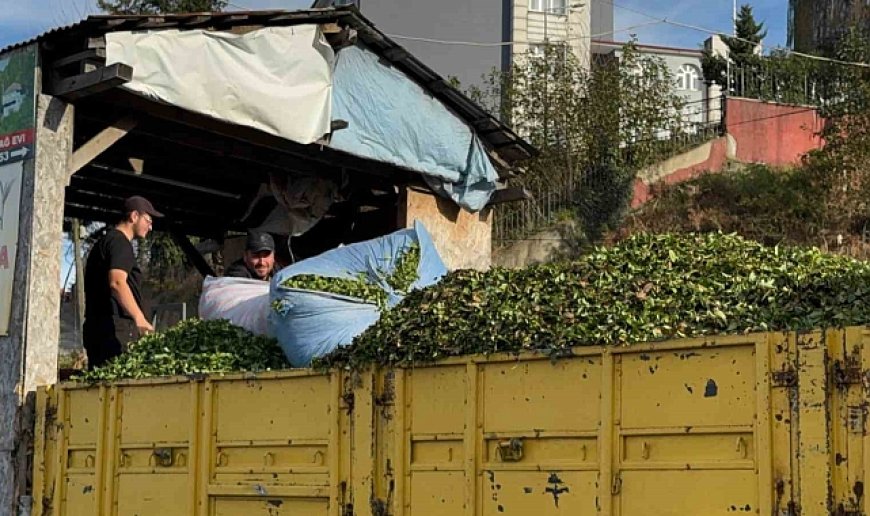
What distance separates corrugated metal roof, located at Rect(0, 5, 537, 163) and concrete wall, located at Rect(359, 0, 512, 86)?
19615 millimetres

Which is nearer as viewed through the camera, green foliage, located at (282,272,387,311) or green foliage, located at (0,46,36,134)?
green foliage, located at (282,272,387,311)

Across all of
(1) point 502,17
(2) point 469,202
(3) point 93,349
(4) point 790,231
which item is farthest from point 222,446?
(1) point 502,17

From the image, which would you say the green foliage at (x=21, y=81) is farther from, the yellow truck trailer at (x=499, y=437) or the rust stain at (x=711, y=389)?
the rust stain at (x=711, y=389)

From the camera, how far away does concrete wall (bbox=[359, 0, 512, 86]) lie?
2995 centimetres

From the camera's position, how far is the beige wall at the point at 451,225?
1023cm

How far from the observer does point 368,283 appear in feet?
20.8

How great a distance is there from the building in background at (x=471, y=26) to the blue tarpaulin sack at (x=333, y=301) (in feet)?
77.9

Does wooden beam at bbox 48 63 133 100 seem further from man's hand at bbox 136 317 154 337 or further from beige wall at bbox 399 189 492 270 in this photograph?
beige wall at bbox 399 189 492 270

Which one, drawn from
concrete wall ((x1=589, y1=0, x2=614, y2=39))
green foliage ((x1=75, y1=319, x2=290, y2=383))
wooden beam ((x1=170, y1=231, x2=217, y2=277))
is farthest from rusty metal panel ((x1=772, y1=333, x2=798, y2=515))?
concrete wall ((x1=589, y1=0, x2=614, y2=39))

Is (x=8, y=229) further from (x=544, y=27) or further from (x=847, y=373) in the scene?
(x=544, y=27)

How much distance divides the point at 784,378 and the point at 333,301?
9.66ft

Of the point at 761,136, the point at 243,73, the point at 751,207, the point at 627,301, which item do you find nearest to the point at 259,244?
the point at 243,73

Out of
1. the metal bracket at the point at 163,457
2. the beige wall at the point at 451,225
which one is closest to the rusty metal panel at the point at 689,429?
the metal bracket at the point at 163,457

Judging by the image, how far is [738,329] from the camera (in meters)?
3.96
